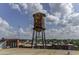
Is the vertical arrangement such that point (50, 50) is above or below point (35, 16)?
below

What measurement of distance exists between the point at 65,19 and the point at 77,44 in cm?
26

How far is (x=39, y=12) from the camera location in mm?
1741

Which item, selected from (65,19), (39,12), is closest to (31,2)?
(39,12)

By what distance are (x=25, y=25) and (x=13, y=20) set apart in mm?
123

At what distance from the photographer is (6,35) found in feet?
5.69

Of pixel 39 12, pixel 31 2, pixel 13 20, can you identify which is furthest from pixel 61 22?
pixel 13 20

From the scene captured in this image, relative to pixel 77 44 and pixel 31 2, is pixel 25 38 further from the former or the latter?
pixel 77 44

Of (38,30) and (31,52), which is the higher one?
(38,30)

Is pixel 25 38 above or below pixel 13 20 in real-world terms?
below

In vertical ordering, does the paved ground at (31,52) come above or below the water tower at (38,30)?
below

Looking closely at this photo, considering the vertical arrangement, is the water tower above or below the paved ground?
above

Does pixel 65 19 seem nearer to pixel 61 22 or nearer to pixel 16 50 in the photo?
pixel 61 22
